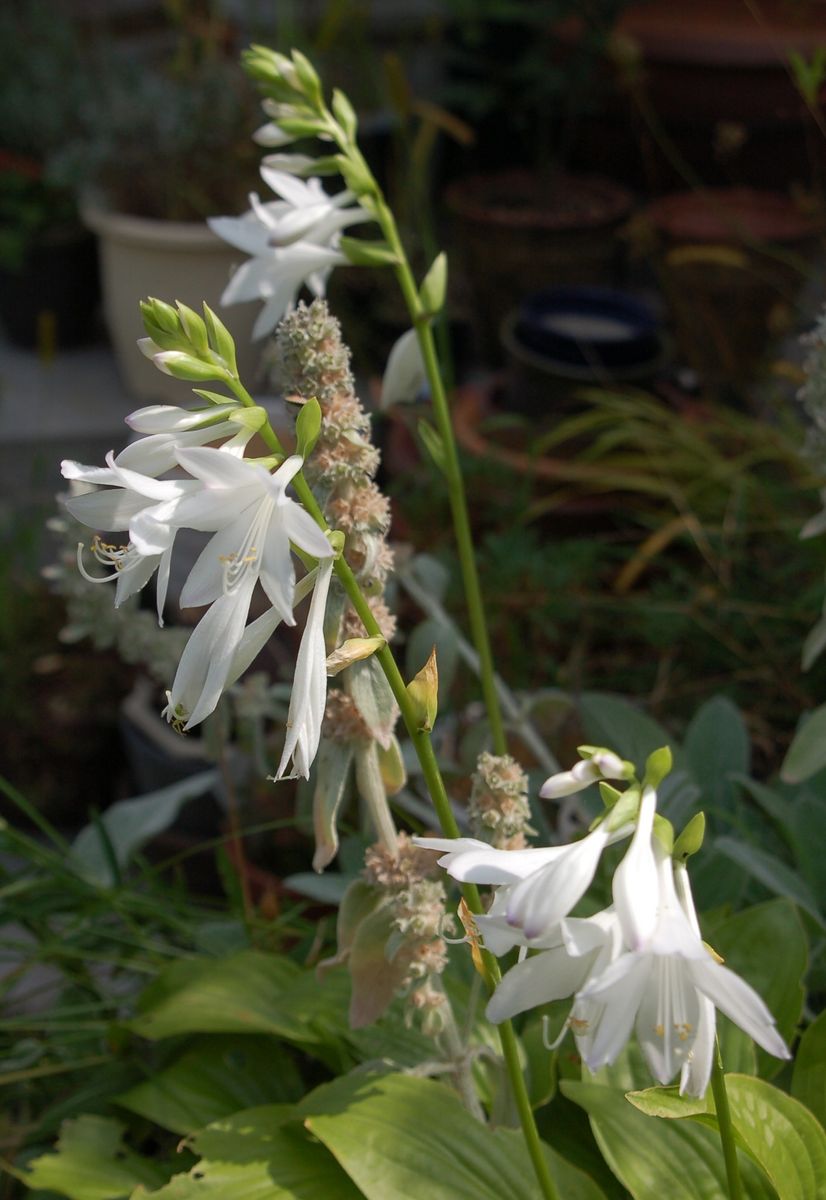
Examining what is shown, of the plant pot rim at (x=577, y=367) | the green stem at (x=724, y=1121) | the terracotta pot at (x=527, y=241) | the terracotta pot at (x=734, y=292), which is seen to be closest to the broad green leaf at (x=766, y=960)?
the green stem at (x=724, y=1121)

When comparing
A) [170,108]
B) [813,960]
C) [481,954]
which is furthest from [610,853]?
[170,108]

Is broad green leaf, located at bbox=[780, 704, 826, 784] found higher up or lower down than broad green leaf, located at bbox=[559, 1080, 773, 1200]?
higher up

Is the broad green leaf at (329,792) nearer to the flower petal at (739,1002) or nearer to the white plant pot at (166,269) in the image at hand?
the flower petal at (739,1002)

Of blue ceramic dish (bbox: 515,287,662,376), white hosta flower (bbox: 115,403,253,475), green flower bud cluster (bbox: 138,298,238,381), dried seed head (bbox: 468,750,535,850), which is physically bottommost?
blue ceramic dish (bbox: 515,287,662,376)

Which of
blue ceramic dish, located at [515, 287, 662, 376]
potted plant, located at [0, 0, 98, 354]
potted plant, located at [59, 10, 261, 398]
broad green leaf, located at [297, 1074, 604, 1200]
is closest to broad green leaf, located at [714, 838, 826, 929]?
broad green leaf, located at [297, 1074, 604, 1200]

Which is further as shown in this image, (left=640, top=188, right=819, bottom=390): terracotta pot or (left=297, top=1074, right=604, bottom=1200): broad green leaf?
(left=640, top=188, right=819, bottom=390): terracotta pot

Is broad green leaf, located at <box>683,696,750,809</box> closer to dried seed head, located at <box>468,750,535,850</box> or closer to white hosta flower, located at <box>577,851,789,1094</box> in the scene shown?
dried seed head, located at <box>468,750,535,850</box>

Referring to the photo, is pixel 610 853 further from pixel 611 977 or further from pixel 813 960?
pixel 611 977
